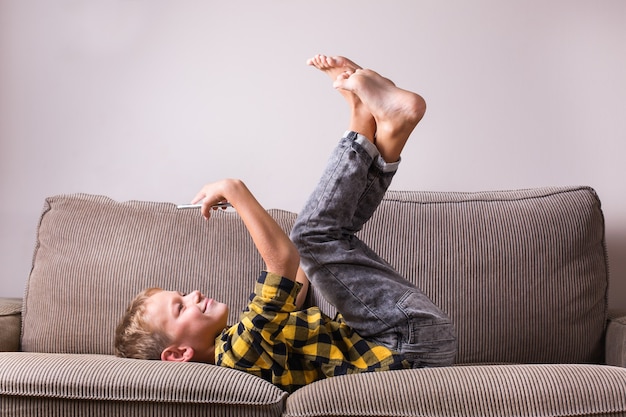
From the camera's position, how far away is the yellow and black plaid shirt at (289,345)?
1671 millimetres

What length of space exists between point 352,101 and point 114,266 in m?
0.81

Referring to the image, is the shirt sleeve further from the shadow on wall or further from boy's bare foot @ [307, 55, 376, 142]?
the shadow on wall

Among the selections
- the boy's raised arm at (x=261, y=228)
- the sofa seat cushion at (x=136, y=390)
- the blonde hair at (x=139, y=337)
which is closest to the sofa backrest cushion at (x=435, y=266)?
the blonde hair at (x=139, y=337)

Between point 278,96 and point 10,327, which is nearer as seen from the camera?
point 10,327

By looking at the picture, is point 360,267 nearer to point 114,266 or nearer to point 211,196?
point 211,196

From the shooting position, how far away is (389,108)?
1736 millimetres

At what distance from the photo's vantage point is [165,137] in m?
2.67

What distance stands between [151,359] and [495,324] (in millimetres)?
882

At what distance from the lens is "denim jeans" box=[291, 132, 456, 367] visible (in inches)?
69.3

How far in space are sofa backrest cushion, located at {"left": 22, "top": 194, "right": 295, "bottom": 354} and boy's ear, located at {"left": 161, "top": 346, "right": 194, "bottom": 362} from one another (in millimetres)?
352

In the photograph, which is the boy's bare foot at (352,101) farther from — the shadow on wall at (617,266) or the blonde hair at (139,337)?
the shadow on wall at (617,266)

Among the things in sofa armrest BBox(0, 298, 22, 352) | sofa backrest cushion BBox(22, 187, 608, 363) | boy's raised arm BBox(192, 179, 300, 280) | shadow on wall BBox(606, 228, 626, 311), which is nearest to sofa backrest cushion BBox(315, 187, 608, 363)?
sofa backrest cushion BBox(22, 187, 608, 363)

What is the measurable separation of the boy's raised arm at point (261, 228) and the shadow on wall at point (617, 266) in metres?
1.31

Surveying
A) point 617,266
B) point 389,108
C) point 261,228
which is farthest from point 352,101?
point 617,266
